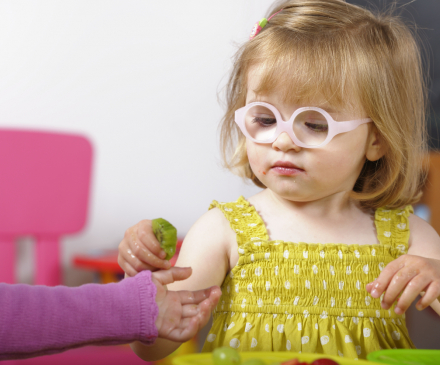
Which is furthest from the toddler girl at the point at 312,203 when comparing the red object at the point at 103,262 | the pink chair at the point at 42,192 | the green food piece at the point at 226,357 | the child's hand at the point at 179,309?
the pink chair at the point at 42,192

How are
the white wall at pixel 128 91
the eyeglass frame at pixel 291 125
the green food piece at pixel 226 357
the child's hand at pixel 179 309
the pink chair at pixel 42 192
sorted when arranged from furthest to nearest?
the white wall at pixel 128 91
the pink chair at pixel 42 192
the eyeglass frame at pixel 291 125
the child's hand at pixel 179 309
the green food piece at pixel 226 357

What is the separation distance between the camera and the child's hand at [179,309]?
61cm

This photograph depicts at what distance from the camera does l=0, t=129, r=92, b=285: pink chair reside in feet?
4.63

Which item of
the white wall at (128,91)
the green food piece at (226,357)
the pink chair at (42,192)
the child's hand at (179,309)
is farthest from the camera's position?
the white wall at (128,91)

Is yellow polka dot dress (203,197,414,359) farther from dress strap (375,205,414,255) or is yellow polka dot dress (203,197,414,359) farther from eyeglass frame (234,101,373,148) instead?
eyeglass frame (234,101,373,148)

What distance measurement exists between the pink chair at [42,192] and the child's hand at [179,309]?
36.5 inches

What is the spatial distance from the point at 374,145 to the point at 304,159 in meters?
0.19

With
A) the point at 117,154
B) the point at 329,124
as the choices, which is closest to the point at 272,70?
the point at 329,124

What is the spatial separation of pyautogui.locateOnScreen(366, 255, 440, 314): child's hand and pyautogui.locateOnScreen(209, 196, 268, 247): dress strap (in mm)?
242

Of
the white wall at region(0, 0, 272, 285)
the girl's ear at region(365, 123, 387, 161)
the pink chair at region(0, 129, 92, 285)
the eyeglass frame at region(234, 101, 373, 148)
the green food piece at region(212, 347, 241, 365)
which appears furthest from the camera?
the white wall at region(0, 0, 272, 285)

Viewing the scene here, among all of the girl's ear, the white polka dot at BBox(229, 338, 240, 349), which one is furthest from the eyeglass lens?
the white polka dot at BBox(229, 338, 240, 349)

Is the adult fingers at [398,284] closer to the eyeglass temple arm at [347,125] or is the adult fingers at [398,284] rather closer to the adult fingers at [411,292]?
the adult fingers at [411,292]

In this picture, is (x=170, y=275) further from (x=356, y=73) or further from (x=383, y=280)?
(x=356, y=73)

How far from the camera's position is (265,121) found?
2.71ft
